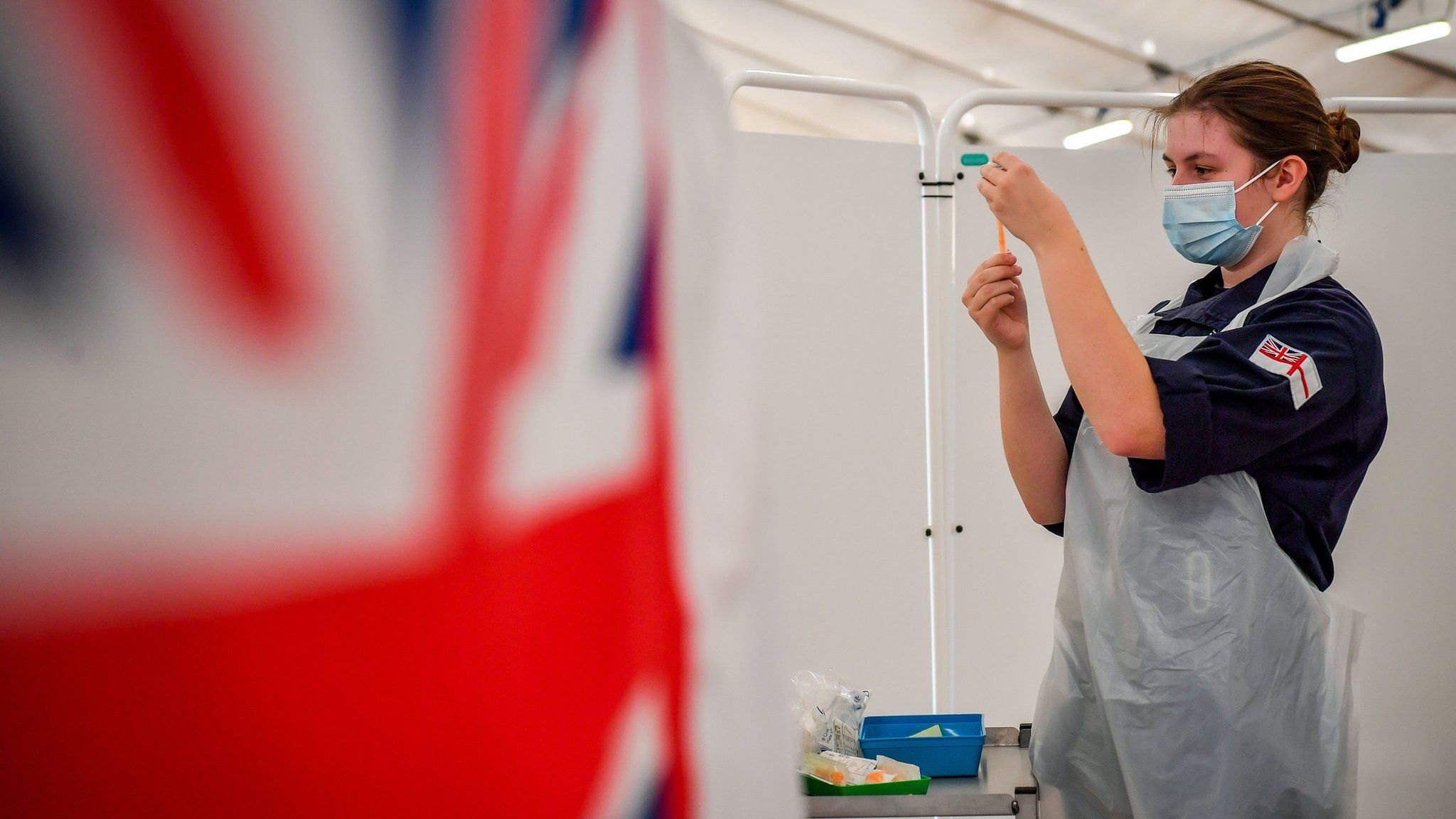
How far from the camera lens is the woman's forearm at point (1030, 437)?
1.31 m

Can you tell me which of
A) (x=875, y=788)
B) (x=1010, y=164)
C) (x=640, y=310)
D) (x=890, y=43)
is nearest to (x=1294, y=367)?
(x=1010, y=164)

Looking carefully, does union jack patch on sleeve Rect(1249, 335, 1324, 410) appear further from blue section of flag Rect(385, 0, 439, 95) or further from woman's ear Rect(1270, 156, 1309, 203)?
blue section of flag Rect(385, 0, 439, 95)

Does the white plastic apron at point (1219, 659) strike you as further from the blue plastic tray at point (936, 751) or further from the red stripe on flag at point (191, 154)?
the red stripe on flag at point (191, 154)

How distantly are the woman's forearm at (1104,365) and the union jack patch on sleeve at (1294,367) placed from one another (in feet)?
0.41

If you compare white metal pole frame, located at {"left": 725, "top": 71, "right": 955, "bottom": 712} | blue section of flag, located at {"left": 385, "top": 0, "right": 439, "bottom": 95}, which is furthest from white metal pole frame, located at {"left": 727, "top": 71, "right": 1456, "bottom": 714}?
blue section of flag, located at {"left": 385, "top": 0, "right": 439, "bottom": 95}

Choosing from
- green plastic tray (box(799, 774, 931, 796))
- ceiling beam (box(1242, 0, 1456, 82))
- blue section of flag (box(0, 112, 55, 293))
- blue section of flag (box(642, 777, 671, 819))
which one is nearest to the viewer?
blue section of flag (box(0, 112, 55, 293))

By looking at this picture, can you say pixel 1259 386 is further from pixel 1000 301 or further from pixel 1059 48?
pixel 1059 48

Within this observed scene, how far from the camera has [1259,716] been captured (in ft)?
3.76

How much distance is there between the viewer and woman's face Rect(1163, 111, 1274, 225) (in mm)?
1264

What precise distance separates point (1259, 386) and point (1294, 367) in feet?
0.15

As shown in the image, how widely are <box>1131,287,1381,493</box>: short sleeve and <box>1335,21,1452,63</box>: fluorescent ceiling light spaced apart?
4386mm

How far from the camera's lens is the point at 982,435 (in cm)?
217

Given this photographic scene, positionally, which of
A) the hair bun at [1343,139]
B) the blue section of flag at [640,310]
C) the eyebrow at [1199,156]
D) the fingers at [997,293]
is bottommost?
the blue section of flag at [640,310]

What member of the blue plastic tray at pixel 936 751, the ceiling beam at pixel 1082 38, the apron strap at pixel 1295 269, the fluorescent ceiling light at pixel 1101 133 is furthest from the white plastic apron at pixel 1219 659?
the fluorescent ceiling light at pixel 1101 133
